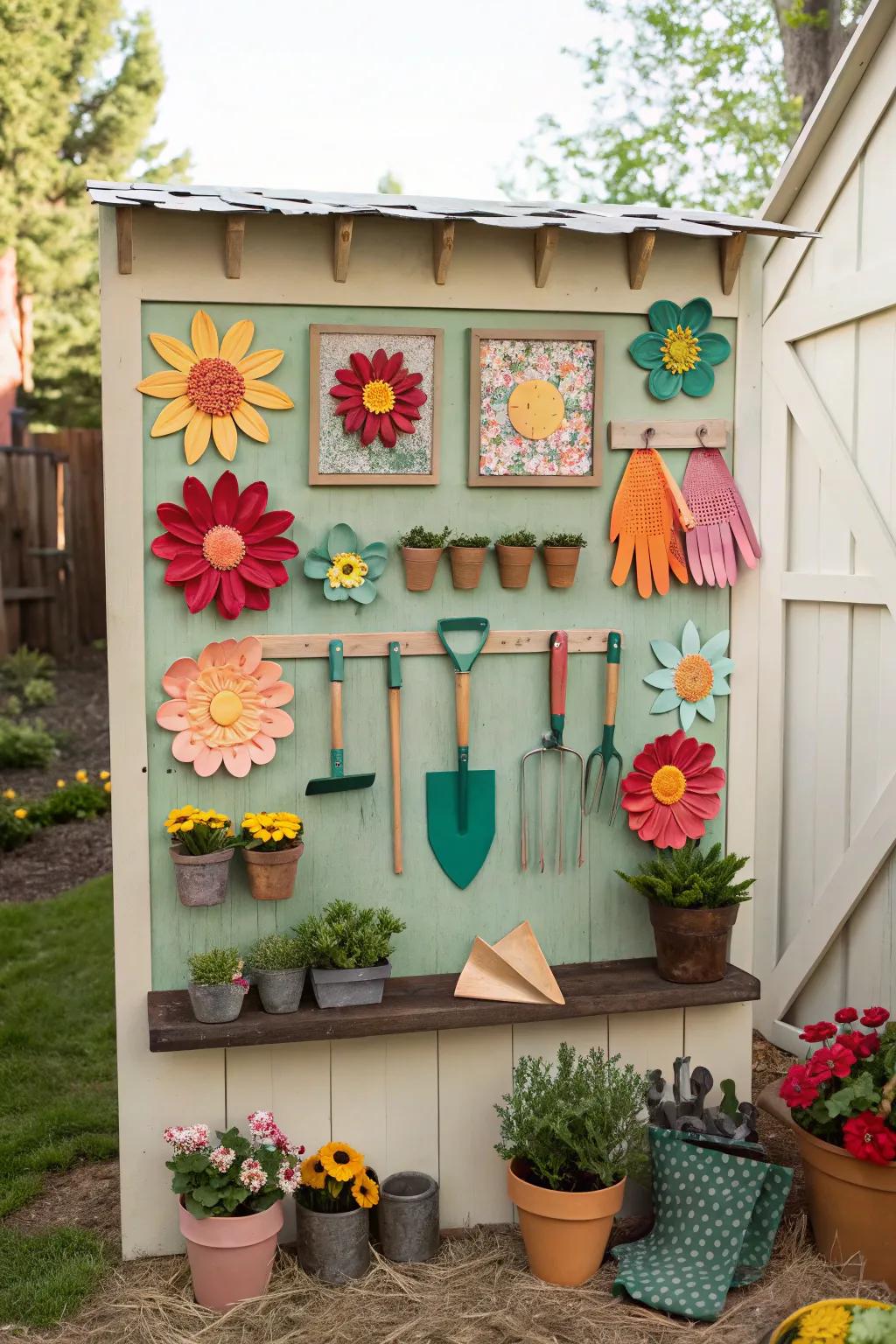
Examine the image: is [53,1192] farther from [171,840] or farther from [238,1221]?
[171,840]

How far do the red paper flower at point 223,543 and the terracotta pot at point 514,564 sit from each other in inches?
20.5

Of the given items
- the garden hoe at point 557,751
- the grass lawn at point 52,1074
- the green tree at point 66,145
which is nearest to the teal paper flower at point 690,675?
the garden hoe at point 557,751

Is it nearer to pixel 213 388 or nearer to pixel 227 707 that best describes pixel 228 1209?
pixel 227 707

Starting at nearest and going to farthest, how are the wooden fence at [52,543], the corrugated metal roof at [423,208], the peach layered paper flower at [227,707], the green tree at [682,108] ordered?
the corrugated metal roof at [423,208]
the peach layered paper flower at [227,707]
the wooden fence at [52,543]
the green tree at [682,108]

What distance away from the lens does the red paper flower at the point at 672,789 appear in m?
3.14

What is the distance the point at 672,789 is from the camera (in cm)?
315

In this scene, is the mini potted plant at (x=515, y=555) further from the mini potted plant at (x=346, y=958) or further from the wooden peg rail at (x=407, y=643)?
the mini potted plant at (x=346, y=958)

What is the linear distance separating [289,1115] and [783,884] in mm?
2052

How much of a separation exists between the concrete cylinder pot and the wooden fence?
21.9 feet

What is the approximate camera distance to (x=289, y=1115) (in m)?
2.98

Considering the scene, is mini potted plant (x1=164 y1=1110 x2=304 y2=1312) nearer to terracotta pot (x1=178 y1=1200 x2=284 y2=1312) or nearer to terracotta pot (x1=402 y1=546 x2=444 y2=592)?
terracotta pot (x1=178 y1=1200 x2=284 y2=1312)

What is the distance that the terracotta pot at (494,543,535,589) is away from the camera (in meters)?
3.00

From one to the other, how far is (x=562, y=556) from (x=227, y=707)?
912 millimetres

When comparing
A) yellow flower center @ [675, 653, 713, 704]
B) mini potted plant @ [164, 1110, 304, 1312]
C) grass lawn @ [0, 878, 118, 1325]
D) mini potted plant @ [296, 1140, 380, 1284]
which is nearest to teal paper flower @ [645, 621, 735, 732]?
yellow flower center @ [675, 653, 713, 704]
